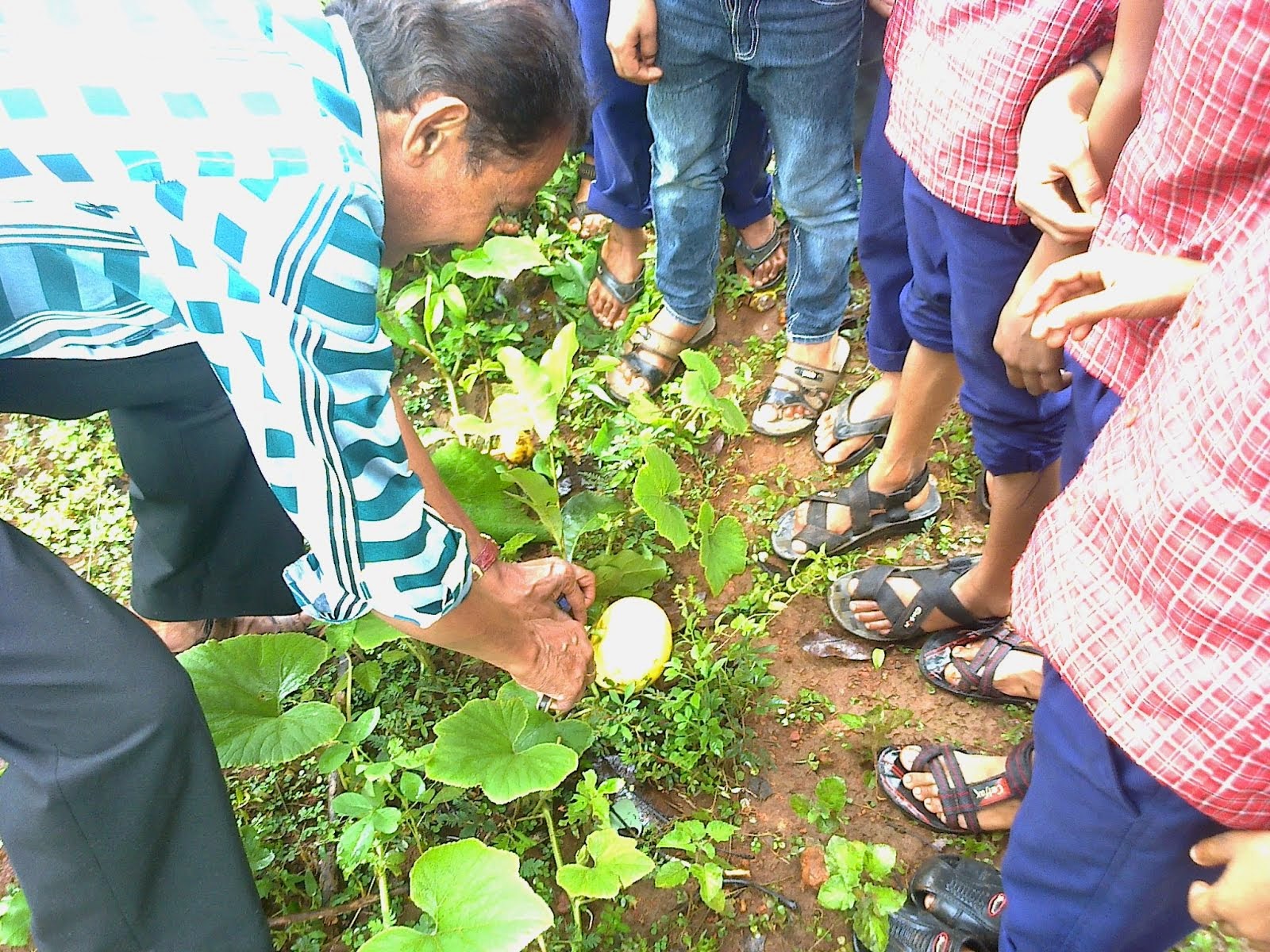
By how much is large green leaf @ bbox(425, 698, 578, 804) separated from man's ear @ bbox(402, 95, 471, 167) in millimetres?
1000

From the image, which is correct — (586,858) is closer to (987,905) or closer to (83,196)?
(987,905)

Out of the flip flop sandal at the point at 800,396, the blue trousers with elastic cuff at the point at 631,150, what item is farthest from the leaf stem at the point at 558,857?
the blue trousers with elastic cuff at the point at 631,150

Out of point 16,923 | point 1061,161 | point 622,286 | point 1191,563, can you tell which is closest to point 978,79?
point 1061,161

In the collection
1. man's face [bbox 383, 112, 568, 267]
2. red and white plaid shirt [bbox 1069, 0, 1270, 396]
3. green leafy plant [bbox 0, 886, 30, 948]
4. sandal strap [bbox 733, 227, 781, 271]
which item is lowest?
green leafy plant [bbox 0, 886, 30, 948]

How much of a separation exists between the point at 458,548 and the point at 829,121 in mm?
1577

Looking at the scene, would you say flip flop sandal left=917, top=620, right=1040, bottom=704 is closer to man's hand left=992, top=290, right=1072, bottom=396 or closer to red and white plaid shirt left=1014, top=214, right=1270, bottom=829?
man's hand left=992, top=290, right=1072, bottom=396

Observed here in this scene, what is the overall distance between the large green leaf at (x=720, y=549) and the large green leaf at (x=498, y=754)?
20.6 inches

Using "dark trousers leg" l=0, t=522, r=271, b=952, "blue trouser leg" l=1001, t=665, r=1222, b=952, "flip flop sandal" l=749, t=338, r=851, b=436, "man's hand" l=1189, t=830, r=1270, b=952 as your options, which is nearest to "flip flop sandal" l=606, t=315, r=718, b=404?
"flip flop sandal" l=749, t=338, r=851, b=436

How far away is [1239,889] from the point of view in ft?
3.40

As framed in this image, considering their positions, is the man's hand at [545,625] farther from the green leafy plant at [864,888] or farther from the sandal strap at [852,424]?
the sandal strap at [852,424]

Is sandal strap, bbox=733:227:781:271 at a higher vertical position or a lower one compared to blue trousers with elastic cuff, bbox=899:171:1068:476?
lower

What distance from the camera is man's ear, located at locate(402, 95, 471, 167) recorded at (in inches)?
53.2

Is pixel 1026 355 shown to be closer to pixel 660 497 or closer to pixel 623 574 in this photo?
pixel 660 497

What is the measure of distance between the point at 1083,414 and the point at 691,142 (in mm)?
1465
